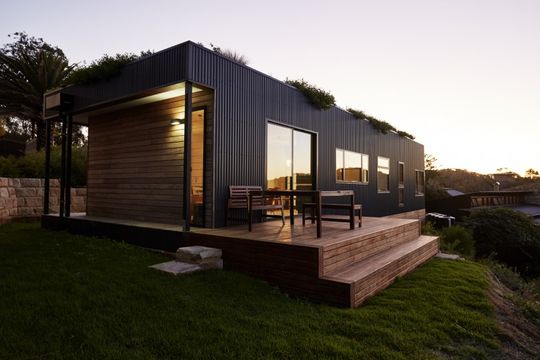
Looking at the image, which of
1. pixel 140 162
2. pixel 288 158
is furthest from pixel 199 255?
pixel 288 158

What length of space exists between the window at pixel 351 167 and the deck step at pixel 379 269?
3536mm

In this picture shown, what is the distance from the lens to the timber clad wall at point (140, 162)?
5863 millimetres

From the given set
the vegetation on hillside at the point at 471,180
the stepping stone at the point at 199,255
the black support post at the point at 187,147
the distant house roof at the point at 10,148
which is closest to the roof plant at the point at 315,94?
the black support post at the point at 187,147

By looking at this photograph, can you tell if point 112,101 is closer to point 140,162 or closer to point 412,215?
point 140,162

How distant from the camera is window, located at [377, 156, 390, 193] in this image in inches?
440

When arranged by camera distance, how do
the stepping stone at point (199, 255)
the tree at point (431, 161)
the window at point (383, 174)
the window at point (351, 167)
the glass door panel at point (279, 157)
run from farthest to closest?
1. the tree at point (431, 161)
2. the window at point (383, 174)
3. the window at point (351, 167)
4. the glass door panel at point (279, 157)
5. the stepping stone at point (199, 255)

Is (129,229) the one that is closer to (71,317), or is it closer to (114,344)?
(71,317)

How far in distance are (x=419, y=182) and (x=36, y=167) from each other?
1552cm

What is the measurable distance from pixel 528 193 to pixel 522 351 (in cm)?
2359

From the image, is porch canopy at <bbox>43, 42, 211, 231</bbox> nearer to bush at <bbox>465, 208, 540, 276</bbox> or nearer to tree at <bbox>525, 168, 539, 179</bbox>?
bush at <bbox>465, 208, 540, 276</bbox>

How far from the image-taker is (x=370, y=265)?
4.01 metres

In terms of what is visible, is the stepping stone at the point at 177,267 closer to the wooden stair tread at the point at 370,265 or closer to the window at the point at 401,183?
the wooden stair tread at the point at 370,265

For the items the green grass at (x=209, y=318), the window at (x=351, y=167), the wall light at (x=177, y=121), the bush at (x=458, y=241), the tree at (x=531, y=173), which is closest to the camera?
the green grass at (x=209, y=318)

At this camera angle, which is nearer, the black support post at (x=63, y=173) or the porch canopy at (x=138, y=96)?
the porch canopy at (x=138, y=96)
